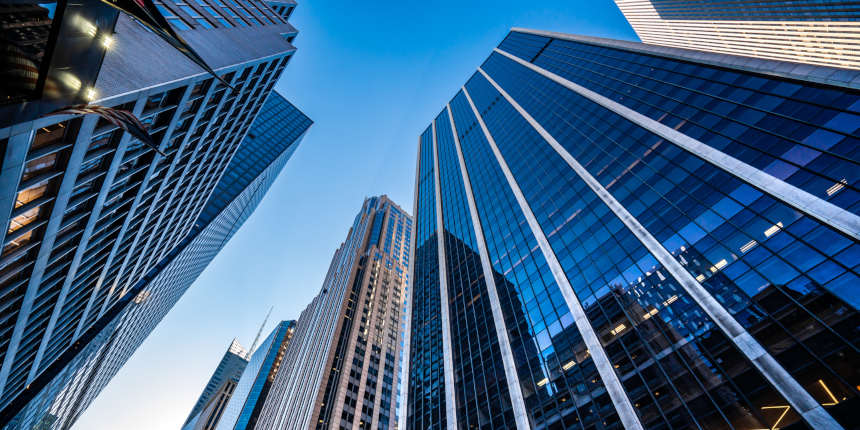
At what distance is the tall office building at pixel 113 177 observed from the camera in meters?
13.8

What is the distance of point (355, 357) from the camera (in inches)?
3123

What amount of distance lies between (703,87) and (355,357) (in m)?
79.2

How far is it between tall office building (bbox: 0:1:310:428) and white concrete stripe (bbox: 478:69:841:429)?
2995 centimetres

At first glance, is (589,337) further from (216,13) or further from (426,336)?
(216,13)

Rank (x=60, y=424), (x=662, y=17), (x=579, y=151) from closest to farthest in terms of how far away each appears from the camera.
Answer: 1. (x=579, y=151)
2. (x=60, y=424)
3. (x=662, y=17)

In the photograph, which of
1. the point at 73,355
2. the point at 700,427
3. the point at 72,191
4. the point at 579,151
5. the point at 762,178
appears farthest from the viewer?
the point at 579,151

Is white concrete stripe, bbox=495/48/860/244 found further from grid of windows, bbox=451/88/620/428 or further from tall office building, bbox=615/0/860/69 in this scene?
tall office building, bbox=615/0/860/69

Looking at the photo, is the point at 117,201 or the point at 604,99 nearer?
the point at 117,201

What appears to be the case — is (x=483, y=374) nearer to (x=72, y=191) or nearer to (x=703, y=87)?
(x=72, y=191)

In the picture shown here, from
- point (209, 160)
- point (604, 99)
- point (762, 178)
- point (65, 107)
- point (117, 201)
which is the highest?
point (604, 99)

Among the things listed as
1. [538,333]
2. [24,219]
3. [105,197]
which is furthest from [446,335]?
[24,219]

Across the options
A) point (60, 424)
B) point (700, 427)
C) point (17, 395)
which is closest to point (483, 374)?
point (700, 427)

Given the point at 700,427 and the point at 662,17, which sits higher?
the point at 662,17

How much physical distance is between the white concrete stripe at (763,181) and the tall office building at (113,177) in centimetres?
3332
